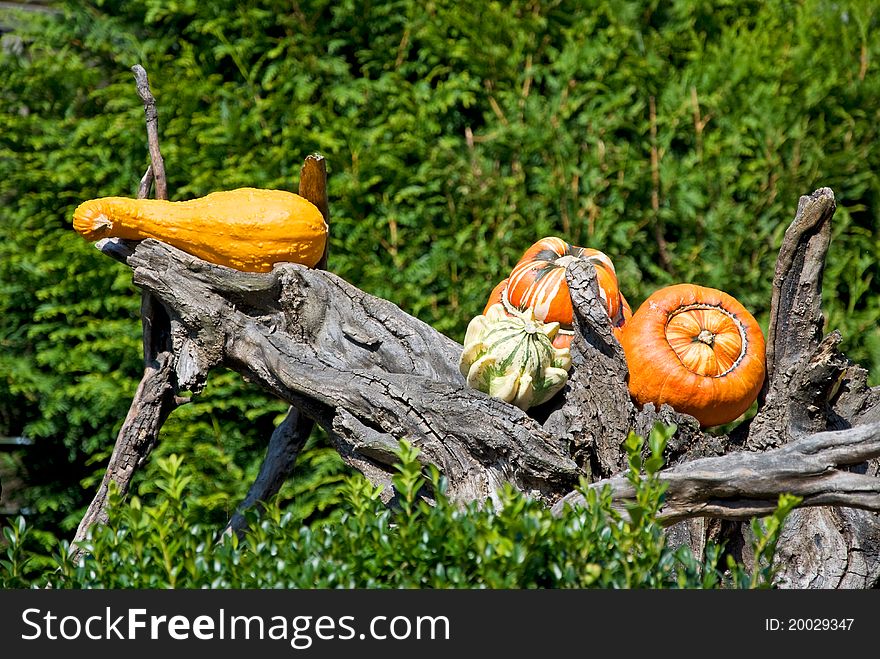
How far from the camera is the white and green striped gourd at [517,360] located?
9.05 ft

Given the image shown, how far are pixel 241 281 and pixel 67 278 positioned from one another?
186 centimetres

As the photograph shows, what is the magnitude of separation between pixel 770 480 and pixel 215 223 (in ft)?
5.75

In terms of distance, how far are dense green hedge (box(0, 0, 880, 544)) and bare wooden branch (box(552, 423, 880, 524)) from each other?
2198 millimetres

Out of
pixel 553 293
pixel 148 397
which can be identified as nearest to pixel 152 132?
pixel 148 397

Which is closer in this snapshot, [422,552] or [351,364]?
[422,552]

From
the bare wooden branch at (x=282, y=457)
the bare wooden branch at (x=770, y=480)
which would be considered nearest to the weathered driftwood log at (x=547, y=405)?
the bare wooden branch at (x=770, y=480)

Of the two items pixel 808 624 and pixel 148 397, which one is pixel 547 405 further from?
pixel 148 397

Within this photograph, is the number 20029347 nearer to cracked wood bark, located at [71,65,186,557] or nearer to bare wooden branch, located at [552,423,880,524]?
bare wooden branch, located at [552,423,880,524]

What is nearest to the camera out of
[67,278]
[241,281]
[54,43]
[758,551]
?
[758,551]

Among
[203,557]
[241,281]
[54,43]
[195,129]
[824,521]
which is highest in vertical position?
[54,43]

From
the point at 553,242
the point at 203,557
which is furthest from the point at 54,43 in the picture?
the point at 203,557

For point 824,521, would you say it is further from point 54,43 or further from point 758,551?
point 54,43

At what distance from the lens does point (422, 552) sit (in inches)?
79.8

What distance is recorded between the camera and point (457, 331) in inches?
184
